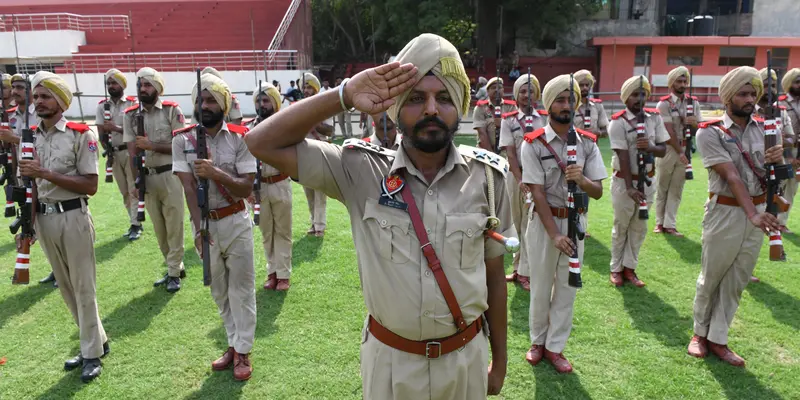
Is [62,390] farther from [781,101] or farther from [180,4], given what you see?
[180,4]

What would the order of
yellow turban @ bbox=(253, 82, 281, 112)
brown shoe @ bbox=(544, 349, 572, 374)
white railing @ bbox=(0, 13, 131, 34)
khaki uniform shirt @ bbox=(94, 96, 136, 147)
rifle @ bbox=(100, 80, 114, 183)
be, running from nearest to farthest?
brown shoe @ bbox=(544, 349, 572, 374) → yellow turban @ bbox=(253, 82, 281, 112) → rifle @ bbox=(100, 80, 114, 183) → khaki uniform shirt @ bbox=(94, 96, 136, 147) → white railing @ bbox=(0, 13, 131, 34)

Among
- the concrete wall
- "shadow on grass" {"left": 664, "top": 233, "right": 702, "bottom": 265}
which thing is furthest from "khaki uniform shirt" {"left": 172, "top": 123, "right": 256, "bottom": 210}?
the concrete wall

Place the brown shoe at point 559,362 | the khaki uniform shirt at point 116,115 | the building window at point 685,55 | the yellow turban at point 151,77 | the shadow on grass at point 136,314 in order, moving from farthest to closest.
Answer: the building window at point 685,55 < the khaki uniform shirt at point 116,115 < the yellow turban at point 151,77 < the shadow on grass at point 136,314 < the brown shoe at point 559,362

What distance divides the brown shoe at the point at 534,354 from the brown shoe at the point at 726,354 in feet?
4.89

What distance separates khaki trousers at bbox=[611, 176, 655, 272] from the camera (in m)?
6.34

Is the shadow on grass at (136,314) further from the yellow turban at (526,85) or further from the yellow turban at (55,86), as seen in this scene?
the yellow turban at (526,85)

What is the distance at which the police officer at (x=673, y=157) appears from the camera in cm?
814

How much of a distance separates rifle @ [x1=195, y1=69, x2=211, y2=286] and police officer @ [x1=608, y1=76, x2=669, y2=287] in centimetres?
452

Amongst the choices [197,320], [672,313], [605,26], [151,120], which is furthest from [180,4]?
[672,313]

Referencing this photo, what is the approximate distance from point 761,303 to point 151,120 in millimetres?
7260

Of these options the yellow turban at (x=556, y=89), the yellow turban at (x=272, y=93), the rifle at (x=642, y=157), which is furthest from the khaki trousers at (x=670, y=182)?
the yellow turban at (x=272, y=93)

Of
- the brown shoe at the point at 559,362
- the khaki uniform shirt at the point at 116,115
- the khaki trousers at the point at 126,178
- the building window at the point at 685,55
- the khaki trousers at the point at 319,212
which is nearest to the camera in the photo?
the brown shoe at the point at 559,362

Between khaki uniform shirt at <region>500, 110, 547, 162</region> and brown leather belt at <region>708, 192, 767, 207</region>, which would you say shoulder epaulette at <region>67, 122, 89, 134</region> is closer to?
khaki uniform shirt at <region>500, 110, 547, 162</region>

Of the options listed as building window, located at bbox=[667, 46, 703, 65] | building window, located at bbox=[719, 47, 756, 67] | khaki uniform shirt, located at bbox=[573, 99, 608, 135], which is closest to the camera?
khaki uniform shirt, located at bbox=[573, 99, 608, 135]
